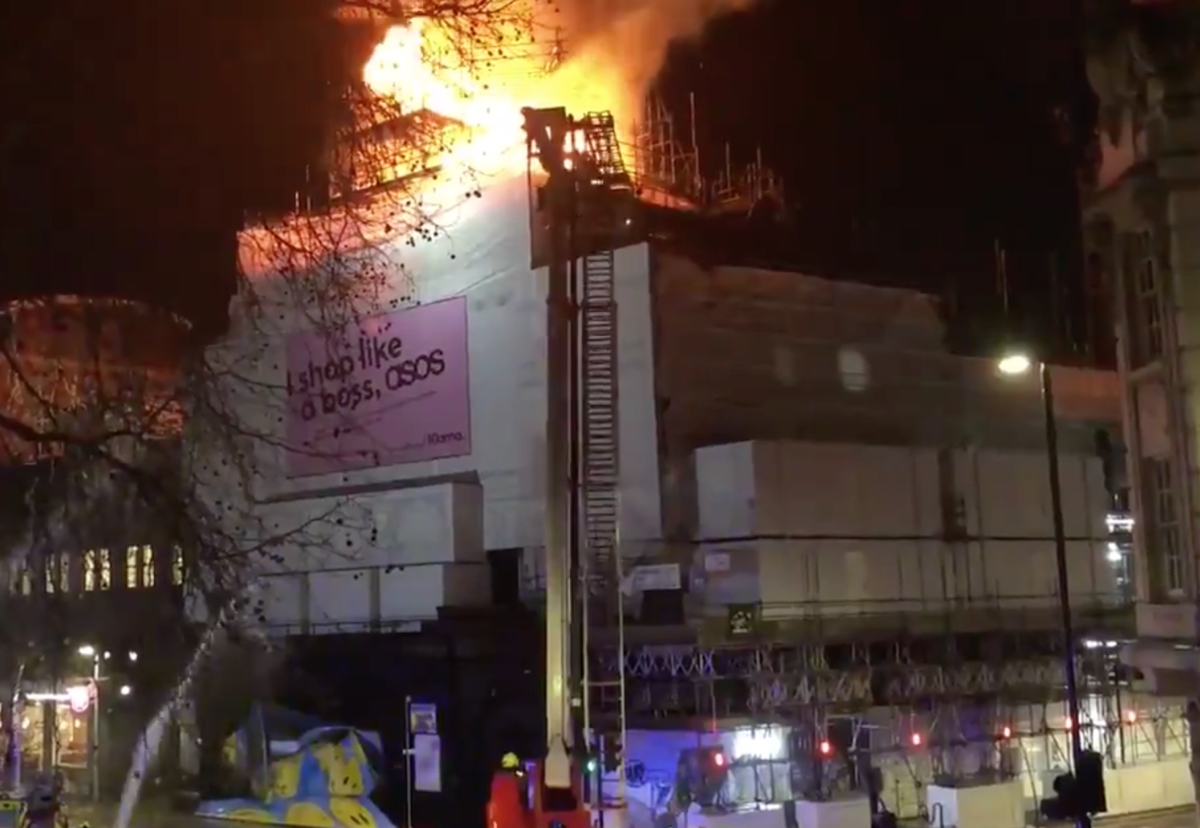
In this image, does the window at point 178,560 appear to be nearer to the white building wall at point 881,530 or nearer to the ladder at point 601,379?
the ladder at point 601,379

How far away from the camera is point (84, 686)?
39.2 metres

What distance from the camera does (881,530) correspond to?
31.3 metres

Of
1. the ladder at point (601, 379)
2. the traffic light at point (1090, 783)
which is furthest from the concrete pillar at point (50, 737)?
the traffic light at point (1090, 783)

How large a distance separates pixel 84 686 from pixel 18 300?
30.2 meters

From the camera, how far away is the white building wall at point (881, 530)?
1156 inches

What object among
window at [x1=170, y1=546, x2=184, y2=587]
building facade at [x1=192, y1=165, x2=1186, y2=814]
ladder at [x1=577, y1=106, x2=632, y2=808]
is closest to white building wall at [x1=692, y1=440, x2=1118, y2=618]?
building facade at [x1=192, y1=165, x2=1186, y2=814]

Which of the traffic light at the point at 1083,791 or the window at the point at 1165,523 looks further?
the window at the point at 1165,523

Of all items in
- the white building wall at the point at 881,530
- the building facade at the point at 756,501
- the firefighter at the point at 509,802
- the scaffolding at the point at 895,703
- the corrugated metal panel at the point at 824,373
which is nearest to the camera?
the firefighter at the point at 509,802

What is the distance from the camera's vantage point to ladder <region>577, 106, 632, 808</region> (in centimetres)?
2672

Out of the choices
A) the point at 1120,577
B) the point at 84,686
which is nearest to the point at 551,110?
the point at 1120,577

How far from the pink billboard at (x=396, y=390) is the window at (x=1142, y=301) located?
1719 cm

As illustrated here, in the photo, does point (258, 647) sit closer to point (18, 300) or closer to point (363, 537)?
point (363, 537)

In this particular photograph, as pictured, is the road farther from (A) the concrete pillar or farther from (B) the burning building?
(A) the concrete pillar

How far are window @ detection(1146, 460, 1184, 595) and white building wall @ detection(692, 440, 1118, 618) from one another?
9.84m
